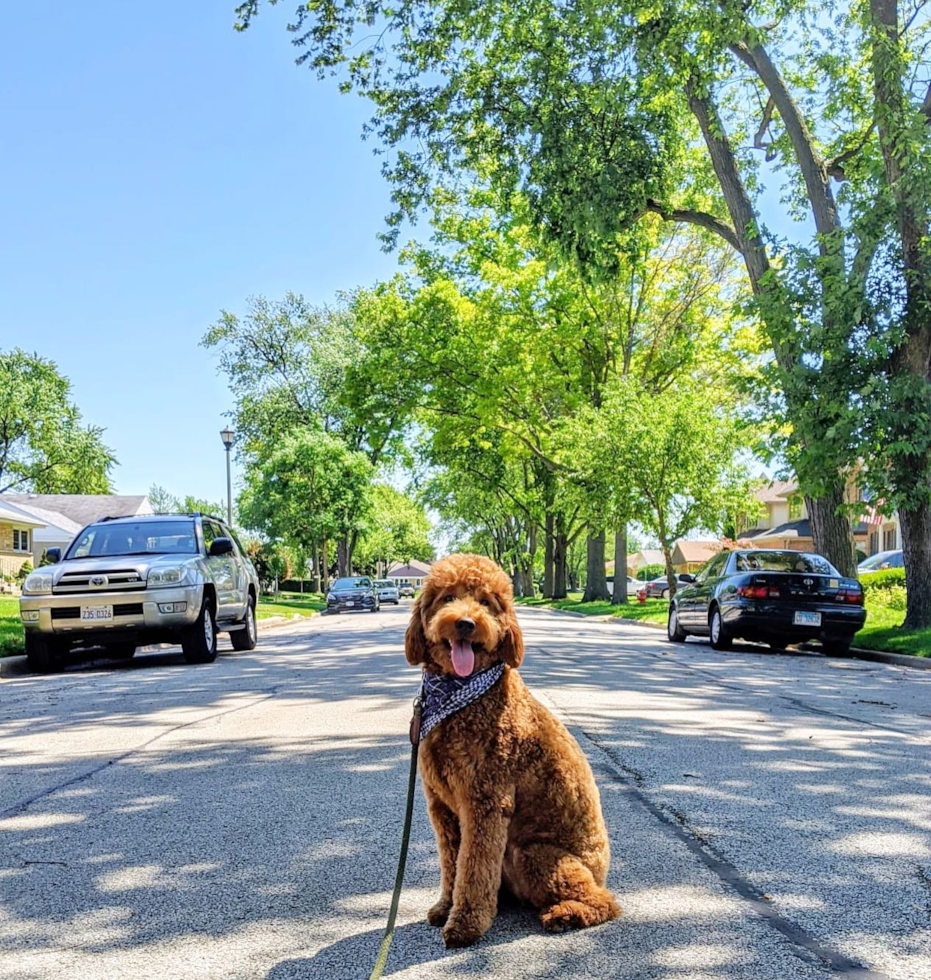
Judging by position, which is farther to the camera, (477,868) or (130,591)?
(130,591)

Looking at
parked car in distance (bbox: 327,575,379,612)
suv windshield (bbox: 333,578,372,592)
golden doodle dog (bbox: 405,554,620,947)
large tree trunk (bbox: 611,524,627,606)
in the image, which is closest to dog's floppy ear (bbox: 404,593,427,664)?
golden doodle dog (bbox: 405,554,620,947)

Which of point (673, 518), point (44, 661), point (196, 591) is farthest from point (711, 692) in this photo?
point (673, 518)

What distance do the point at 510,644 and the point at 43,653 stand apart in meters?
11.0

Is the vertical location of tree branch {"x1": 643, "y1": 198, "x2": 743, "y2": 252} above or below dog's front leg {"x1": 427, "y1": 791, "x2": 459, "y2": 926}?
above

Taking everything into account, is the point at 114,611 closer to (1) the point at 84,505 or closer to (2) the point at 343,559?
(2) the point at 343,559

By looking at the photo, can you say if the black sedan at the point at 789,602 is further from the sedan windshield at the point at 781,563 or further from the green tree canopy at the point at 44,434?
the green tree canopy at the point at 44,434

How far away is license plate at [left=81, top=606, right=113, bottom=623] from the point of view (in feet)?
40.1

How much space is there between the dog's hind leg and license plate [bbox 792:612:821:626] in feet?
41.9

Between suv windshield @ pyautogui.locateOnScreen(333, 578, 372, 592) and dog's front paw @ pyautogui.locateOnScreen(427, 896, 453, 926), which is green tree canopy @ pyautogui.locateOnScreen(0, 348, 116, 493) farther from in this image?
dog's front paw @ pyautogui.locateOnScreen(427, 896, 453, 926)

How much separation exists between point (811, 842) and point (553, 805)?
6.05ft

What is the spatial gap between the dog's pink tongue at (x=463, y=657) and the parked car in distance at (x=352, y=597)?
1463 inches

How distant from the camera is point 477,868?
2943mm

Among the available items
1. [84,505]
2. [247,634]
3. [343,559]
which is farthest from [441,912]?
[84,505]

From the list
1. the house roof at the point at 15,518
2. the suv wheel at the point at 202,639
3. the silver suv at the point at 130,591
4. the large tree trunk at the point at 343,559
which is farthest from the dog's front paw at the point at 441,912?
the large tree trunk at the point at 343,559
